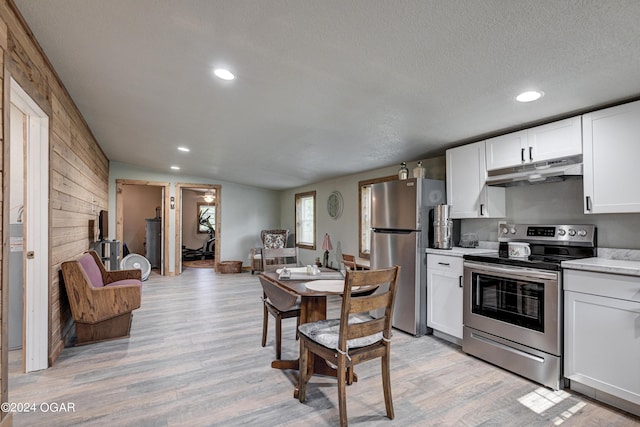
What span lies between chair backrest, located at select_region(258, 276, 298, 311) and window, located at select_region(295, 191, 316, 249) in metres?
4.47

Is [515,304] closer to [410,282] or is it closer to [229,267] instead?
[410,282]

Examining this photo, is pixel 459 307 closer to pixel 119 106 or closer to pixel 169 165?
pixel 119 106

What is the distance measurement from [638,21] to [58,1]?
3.07 metres

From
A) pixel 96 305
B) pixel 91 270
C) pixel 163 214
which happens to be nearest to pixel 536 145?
pixel 96 305

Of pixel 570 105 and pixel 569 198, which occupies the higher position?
pixel 570 105

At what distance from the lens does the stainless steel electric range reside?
236cm

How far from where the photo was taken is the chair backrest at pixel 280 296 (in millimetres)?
2283

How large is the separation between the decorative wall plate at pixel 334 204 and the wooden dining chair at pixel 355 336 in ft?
13.6

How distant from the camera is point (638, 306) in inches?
77.3

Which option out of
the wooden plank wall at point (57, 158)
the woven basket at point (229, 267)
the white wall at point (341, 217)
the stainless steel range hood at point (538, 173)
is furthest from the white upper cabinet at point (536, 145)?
the woven basket at point (229, 267)

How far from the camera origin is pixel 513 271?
2.57 metres

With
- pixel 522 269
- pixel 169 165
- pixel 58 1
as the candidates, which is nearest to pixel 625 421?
pixel 522 269

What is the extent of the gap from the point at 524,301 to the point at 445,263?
2.66ft

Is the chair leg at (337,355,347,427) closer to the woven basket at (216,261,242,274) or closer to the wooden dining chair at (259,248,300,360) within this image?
the wooden dining chair at (259,248,300,360)
